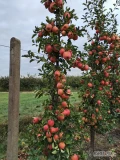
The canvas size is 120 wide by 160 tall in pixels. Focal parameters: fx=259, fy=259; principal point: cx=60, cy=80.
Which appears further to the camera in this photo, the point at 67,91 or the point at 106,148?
the point at 106,148

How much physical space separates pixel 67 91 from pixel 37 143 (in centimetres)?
64

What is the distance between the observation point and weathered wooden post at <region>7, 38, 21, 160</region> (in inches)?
87.3

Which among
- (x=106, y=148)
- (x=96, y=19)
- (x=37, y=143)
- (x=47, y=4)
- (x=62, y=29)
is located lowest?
(x=106, y=148)

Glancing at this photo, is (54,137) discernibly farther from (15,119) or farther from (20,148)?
(20,148)

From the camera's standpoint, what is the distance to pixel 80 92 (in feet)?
14.0

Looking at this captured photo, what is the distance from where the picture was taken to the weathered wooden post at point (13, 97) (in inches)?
87.3

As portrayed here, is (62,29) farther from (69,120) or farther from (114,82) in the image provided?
(114,82)

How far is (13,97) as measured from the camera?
7.27ft

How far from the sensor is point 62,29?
2.64 m

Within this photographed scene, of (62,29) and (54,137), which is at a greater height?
(62,29)

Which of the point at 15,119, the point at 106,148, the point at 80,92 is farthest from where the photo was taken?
the point at 106,148

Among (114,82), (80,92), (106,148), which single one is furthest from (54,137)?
(114,82)

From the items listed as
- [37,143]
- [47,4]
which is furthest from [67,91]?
[47,4]

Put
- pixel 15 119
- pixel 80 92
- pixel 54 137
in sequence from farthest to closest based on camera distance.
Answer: pixel 80 92
pixel 54 137
pixel 15 119
